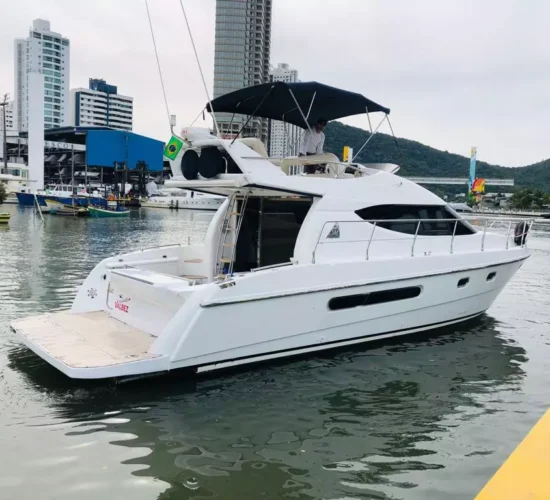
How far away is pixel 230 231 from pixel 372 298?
8.78ft

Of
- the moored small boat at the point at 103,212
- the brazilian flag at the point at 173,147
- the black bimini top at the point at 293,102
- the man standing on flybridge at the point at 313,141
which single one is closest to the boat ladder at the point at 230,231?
the brazilian flag at the point at 173,147

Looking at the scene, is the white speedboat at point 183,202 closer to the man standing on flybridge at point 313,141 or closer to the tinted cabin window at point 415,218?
the man standing on flybridge at point 313,141

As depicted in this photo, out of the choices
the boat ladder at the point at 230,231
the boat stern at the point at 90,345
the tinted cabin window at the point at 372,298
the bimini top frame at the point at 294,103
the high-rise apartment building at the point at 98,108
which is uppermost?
the high-rise apartment building at the point at 98,108

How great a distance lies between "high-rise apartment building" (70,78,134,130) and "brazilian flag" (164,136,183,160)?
517 feet

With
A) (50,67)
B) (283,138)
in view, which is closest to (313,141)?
(283,138)

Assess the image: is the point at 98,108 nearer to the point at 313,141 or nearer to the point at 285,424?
the point at 313,141

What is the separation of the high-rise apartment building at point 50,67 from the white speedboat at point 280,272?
144235 mm

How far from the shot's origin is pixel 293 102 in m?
9.29

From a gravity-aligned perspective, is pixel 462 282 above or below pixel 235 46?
below

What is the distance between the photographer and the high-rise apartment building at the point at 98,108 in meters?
156

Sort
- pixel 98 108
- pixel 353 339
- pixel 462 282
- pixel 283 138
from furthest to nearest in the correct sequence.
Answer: pixel 98 108, pixel 283 138, pixel 462 282, pixel 353 339

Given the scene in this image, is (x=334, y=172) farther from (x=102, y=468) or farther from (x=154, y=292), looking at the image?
(x=102, y=468)

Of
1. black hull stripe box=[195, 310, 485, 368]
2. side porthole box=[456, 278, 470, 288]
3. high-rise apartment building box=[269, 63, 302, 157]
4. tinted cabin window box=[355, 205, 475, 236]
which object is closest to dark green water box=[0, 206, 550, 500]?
black hull stripe box=[195, 310, 485, 368]

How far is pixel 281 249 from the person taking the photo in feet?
29.5
